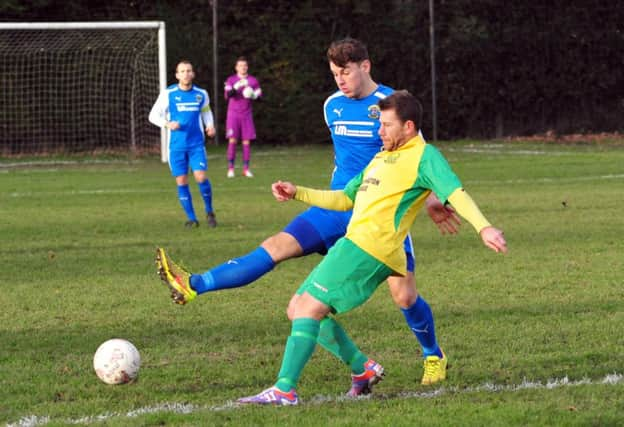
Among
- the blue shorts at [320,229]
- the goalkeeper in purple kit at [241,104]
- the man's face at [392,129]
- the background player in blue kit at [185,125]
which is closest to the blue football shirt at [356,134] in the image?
the blue shorts at [320,229]

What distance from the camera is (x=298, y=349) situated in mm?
5211

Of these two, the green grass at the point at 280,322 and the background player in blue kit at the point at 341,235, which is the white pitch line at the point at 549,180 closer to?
the green grass at the point at 280,322

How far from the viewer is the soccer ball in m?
5.80

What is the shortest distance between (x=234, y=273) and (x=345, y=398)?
921 millimetres

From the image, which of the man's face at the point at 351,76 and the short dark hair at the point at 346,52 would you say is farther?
the man's face at the point at 351,76

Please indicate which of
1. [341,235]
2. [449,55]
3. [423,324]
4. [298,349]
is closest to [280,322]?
[341,235]

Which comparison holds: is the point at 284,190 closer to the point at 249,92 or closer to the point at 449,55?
the point at 249,92

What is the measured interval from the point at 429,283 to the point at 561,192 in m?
7.68

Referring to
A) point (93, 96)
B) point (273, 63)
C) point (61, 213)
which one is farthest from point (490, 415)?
point (273, 63)

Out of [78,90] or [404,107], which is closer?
[404,107]

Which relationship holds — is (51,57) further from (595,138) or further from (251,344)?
(251,344)

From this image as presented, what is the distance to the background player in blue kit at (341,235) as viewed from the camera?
5691 millimetres

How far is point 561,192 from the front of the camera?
53.2 ft

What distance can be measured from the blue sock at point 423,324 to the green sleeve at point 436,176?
2.64ft
